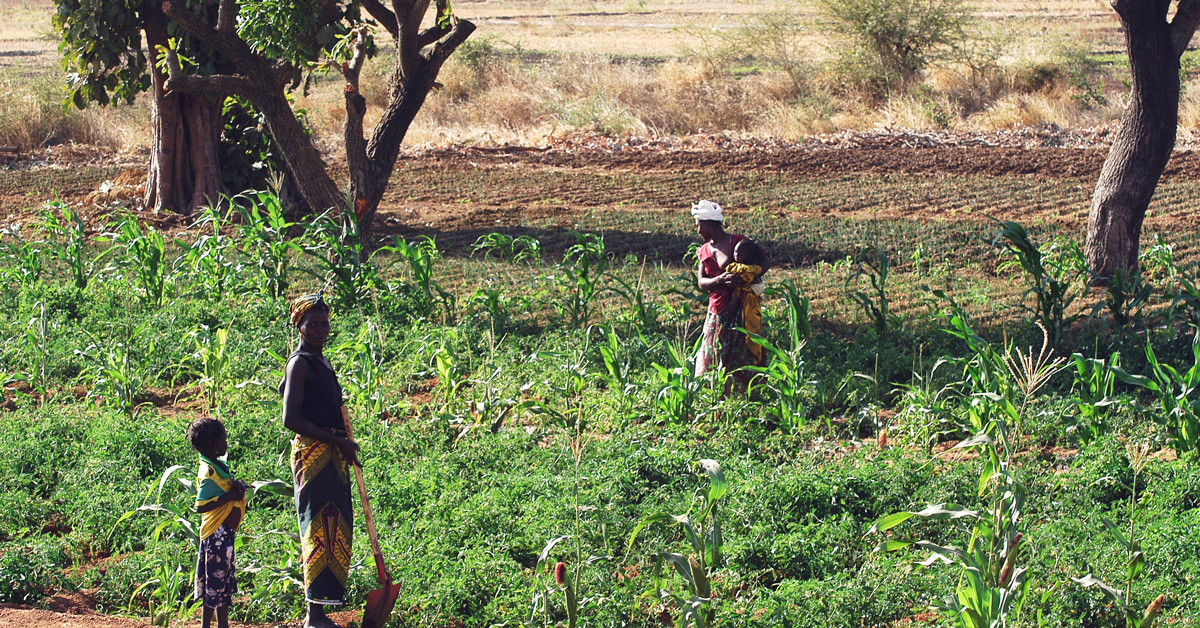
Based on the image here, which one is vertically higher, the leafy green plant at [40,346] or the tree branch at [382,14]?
the tree branch at [382,14]

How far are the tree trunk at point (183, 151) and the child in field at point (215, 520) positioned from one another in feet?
30.7

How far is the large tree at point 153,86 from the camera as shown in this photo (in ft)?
39.3

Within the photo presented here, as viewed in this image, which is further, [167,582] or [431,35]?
[431,35]

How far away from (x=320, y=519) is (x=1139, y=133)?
7942 mm

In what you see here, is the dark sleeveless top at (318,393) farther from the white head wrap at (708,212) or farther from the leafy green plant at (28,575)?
the white head wrap at (708,212)

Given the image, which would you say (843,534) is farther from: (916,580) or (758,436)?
(758,436)

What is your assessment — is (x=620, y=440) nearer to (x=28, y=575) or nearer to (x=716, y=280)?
(x=716, y=280)

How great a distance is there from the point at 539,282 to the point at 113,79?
250 inches

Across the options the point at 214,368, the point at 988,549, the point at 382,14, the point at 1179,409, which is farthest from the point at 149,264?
the point at 1179,409

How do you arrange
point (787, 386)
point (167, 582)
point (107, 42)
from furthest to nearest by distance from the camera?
point (107, 42) → point (787, 386) → point (167, 582)

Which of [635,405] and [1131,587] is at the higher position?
[1131,587]

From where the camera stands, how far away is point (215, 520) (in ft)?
13.7

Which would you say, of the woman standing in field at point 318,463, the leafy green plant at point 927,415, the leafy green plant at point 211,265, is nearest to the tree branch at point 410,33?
the leafy green plant at point 211,265

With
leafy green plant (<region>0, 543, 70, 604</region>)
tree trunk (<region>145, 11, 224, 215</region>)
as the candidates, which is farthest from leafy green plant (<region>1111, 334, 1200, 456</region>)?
tree trunk (<region>145, 11, 224, 215</region>)
